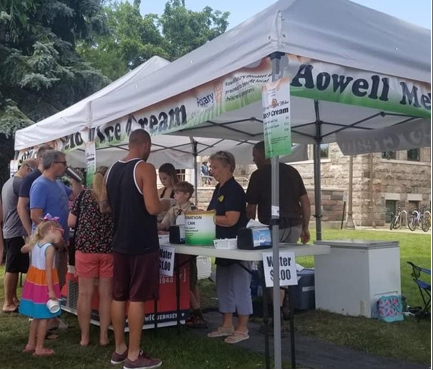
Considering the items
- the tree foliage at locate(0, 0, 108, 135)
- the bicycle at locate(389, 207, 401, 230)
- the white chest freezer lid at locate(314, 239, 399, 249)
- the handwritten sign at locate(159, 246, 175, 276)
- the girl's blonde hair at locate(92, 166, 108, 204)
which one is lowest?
the handwritten sign at locate(159, 246, 175, 276)

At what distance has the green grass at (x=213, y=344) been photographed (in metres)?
4.43

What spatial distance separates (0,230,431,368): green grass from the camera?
443 centimetres

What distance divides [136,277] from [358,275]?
2729 mm

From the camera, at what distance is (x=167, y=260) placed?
481 centimetres

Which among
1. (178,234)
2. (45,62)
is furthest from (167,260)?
(45,62)

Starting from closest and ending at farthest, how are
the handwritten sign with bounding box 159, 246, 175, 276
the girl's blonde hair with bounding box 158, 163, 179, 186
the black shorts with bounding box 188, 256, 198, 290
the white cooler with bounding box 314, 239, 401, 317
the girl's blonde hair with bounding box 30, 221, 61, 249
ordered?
the girl's blonde hair with bounding box 30, 221, 61, 249 → the handwritten sign with bounding box 159, 246, 175, 276 → the black shorts with bounding box 188, 256, 198, 290 → the white cooler with bounding box 314, 239, 401, 317 → the girl's blonde hair with bounding box 158, 163, 179, 186

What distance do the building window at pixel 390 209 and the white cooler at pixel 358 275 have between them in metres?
18.2

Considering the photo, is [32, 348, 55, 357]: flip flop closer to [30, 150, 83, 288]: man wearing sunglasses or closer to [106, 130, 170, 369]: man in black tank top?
[106, 130, 170, 369]: man in black tank top

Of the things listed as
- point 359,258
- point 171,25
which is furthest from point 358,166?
point 171,25

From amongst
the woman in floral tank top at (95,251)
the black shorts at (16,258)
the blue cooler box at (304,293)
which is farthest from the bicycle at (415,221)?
the woman in floral tank top at (95,251)

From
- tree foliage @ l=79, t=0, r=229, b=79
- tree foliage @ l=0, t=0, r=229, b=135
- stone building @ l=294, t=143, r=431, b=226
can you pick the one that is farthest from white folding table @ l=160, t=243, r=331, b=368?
tree foliage @ l=79, t=0, r=229, b=79

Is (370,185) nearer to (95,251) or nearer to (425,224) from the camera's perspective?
(425,224)

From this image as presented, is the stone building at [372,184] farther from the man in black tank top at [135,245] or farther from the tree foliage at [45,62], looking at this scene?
the man in black tank top at [135,245]

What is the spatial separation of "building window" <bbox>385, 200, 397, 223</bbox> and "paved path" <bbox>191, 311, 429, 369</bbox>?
19370 millimetres
